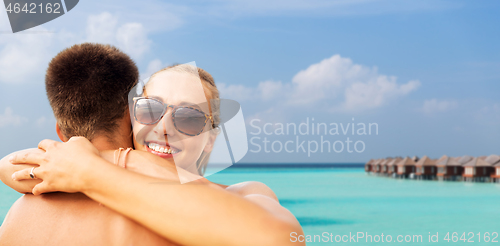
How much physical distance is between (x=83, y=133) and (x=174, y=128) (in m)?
0.49

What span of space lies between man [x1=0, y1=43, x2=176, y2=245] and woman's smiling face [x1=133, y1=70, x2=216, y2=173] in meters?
0.16

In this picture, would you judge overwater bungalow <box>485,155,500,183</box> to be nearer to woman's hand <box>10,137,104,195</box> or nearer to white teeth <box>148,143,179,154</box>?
white teeth <box>148,143,179,154</box>

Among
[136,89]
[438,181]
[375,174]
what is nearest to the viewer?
[136,89]

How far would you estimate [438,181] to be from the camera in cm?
5666

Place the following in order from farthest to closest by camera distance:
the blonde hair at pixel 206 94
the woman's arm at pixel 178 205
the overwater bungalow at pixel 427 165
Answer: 1. the overwater bungalow at pixel 427 165
2. the blonde hair at pixel 206 94
3. the woman's arm at pixel 178 205

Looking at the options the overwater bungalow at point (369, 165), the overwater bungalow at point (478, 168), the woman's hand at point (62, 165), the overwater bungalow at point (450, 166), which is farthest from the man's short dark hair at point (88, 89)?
the overwater bungalow at point (369, 165)

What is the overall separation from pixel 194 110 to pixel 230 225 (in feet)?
2.96

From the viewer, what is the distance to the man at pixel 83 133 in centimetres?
126

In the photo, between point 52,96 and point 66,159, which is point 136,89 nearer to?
point 52,96

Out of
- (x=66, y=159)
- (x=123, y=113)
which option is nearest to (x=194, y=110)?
(x=123, y=113)

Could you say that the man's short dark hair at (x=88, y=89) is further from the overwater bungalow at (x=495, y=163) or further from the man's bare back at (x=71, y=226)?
the overwater bungalow at (x=495, y=163)

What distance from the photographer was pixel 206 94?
7.11 feet

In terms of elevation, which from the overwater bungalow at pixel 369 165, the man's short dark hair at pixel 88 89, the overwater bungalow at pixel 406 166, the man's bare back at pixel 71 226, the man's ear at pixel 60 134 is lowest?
the overwater bungalow at pixel 369 165

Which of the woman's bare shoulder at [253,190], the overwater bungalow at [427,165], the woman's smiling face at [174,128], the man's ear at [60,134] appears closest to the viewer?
the woman's bare shoulder at [253,190]
